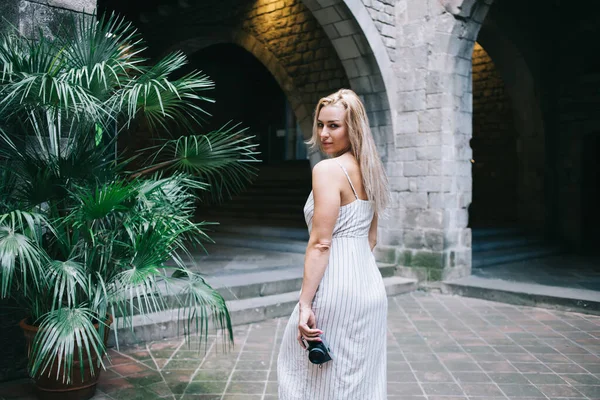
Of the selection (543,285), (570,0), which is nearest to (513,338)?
(543,285)

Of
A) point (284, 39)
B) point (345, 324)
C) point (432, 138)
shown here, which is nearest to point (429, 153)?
point (432, 138)

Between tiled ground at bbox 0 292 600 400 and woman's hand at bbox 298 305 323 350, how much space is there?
1368 millimetres

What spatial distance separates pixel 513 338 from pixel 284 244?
4.03 meters

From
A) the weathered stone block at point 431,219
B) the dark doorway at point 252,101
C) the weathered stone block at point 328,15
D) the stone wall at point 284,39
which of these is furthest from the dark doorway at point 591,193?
the dark doorway at point 252,101

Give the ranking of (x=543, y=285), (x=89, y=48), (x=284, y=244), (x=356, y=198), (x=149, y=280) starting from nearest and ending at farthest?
(x=356, y=198), (x=149, y=280), (x=89, y=48), (x=543, y=285), (x=284, y=244)

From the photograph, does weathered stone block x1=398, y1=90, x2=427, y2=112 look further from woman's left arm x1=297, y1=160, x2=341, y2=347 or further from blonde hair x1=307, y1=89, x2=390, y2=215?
woman's left arm x1=297, y1=160, x2=341, y2=347

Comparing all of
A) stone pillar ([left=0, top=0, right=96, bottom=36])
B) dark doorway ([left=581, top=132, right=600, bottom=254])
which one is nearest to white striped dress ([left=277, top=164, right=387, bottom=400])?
stone pillar ([left=0, top=0, right=96, bottom=36])

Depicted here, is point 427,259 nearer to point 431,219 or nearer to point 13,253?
point 431,219

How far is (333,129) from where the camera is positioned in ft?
6.48

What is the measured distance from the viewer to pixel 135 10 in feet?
37.4

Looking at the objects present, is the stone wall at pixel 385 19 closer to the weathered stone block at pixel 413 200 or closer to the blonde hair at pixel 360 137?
the weathered stone block at pixel 413 200

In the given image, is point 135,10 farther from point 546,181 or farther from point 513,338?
point 513,338

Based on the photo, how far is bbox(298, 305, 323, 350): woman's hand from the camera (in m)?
1.89

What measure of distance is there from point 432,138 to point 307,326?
5133mm
